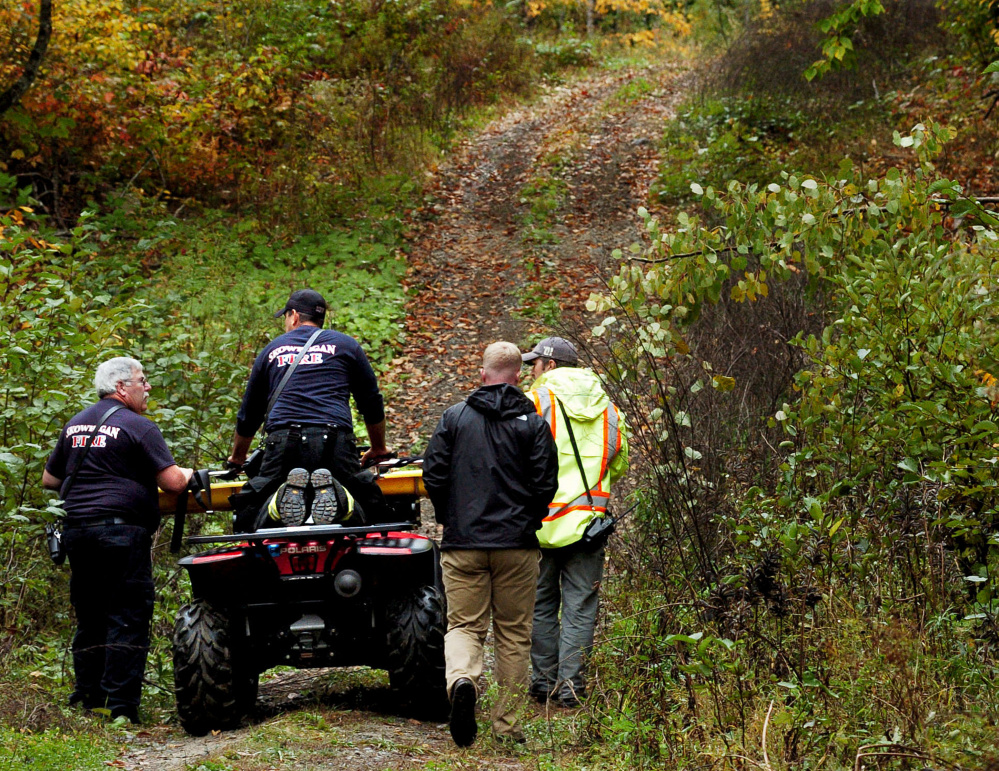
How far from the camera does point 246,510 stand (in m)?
5.36

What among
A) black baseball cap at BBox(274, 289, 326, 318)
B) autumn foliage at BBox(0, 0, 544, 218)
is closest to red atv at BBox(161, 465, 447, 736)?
black baseball cap at BBox(274, 289, 326, 318)

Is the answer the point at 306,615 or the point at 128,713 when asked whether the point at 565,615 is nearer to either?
the point at 306,615

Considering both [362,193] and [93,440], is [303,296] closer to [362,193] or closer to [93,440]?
[93,440]

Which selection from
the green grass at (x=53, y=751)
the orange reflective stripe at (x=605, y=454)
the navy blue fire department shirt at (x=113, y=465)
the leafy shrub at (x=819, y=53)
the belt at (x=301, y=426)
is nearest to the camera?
the green grass at (x=53, y=751)

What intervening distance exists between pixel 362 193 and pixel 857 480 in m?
13.3

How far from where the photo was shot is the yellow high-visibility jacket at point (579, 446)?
577 cm

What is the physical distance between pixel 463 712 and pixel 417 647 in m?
0.59

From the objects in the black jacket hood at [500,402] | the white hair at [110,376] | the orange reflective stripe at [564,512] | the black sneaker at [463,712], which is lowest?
the black sneaker at [463,712]

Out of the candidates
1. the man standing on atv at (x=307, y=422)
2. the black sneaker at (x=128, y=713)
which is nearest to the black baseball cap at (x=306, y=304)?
the man standing on atv at (x=307, y=422)

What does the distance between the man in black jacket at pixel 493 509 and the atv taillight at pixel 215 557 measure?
40.0 inches

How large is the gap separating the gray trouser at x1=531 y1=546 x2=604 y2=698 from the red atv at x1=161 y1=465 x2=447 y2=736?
2.53 ft

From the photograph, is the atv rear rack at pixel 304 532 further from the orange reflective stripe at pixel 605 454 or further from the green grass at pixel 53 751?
the orange reflective stripe at pixel 605 454

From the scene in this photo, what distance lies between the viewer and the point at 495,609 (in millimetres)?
5223

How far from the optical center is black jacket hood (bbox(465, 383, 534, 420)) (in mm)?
5137
